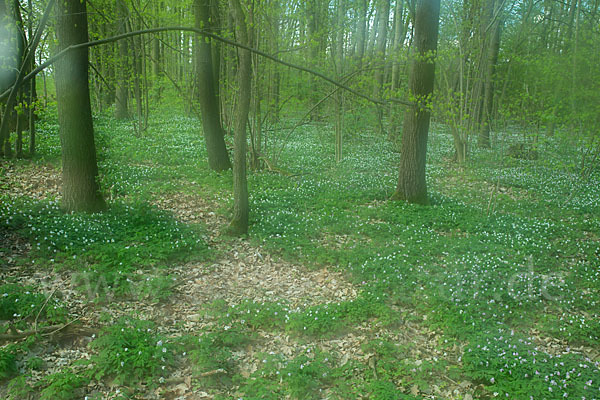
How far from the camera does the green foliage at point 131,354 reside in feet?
13.5

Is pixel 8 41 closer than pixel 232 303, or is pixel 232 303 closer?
pixel 232 303

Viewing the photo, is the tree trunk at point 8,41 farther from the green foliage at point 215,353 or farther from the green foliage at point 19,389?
the green foliage at point 215,353

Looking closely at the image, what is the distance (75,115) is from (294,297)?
17.2ft

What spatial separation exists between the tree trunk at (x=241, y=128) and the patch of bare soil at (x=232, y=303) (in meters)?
0.45

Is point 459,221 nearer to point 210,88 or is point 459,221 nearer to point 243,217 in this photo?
point 243,217

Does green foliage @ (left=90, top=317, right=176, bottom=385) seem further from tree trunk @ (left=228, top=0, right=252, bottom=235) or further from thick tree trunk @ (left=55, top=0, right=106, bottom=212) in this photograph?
thick tree trunk @ (left=55, top=0, right=106, bottom=212)

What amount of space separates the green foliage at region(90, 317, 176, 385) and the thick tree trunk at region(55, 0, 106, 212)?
374cm

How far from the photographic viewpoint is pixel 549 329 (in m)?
5.16

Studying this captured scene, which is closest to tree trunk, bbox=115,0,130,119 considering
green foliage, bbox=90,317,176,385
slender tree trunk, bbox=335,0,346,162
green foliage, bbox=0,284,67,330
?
Result: slender tree trunk, bbox=335,0,346,162

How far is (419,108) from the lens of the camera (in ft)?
30.7

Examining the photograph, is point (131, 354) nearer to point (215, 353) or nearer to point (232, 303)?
point (215, 353)

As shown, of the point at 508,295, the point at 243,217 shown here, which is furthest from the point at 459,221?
the point at 243,217

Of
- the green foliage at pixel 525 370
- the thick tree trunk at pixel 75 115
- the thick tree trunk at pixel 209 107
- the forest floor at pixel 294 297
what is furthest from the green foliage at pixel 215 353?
the thick tree trunk at pixel 209 107

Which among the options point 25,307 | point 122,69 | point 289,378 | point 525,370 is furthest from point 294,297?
point 122,69
